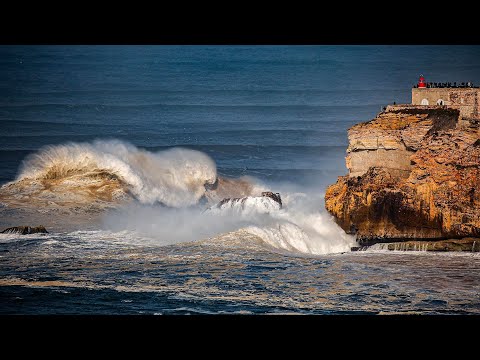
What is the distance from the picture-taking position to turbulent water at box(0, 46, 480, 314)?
1591 centimetres

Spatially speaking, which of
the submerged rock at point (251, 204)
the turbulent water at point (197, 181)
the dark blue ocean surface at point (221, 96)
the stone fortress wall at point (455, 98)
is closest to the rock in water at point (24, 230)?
the turbulent water at point (197, 181)

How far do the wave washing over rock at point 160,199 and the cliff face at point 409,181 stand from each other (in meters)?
0.59

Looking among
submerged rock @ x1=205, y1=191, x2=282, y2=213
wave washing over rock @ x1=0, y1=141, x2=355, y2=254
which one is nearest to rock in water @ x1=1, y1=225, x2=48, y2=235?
wave washing over rock @ x1=0, y1=141, x2=355, y2=254

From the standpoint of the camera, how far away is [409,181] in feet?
64.0

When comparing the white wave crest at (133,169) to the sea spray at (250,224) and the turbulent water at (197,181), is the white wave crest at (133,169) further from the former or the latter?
the sea spray at (250,224)

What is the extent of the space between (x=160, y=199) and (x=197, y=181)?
72.4 inches

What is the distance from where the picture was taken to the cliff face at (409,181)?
19.1 metres

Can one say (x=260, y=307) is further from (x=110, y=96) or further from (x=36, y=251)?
(x=110, y=96)

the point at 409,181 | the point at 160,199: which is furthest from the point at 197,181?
the point at 409,181

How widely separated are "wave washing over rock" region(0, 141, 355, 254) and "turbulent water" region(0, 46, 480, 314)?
2.0 inches

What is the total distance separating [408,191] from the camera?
19.4 metres

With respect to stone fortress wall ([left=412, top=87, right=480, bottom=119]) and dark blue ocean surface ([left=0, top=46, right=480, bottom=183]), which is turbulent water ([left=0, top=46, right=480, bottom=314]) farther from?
stone fortress wall ([left=412, top=87, right=480, bottom=119])

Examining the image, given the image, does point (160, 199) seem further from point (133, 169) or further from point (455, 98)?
point (455, 98)

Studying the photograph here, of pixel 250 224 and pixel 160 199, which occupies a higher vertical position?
pixel 160 199
